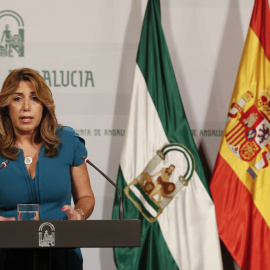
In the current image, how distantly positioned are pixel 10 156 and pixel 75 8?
7.05 ft

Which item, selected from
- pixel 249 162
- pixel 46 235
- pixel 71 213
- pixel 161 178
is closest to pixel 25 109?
pixel 71 213

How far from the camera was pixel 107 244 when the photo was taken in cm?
201

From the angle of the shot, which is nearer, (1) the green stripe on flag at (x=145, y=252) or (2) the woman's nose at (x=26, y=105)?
(2) the woman's nose at (x=26, y=105)

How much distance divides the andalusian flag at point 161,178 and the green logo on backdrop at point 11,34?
907mm

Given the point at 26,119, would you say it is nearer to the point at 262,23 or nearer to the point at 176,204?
the point at 176,204

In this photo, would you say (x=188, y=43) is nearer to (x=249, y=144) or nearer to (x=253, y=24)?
(x=253, y=24)

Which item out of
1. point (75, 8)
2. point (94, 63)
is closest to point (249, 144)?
point (94, 63)

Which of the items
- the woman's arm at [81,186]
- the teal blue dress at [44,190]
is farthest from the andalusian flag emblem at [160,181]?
the teal blue dress at [44,190]

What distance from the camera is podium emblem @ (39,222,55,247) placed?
2.00m

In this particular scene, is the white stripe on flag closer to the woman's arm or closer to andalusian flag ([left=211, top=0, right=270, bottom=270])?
andalusian flag ([left=211, top=0, right=270, bottom=270])

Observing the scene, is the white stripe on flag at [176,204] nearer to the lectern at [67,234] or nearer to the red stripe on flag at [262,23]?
the red stripe on flag at [262,23]

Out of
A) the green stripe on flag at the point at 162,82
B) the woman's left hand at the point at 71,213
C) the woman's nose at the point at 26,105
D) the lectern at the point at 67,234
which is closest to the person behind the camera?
the lectern at the point at 67,234

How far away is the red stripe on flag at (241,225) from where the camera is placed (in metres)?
4.09

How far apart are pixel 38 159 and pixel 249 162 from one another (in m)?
2.02
